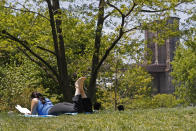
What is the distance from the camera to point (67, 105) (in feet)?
28.8

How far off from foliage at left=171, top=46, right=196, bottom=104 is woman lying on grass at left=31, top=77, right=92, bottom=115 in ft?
65.8

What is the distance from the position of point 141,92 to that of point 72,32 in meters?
8.21

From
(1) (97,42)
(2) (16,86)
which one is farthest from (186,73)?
(1) (97,42)

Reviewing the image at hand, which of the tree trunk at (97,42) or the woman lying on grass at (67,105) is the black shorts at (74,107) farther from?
the tree trunk at (97,42)

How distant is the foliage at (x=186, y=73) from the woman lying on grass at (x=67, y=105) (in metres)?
20.1

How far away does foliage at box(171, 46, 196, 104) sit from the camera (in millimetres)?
28109

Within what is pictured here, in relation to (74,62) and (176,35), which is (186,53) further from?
(176,35)

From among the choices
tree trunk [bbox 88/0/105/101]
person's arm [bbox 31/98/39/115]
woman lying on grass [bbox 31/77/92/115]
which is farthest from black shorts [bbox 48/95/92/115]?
tree trunk [bbox 88/0/105/101]

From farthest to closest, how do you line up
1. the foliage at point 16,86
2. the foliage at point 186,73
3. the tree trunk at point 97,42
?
the foliage at point 186,73 → the foliage at point 16,86 → the tree trunk at point 97,42

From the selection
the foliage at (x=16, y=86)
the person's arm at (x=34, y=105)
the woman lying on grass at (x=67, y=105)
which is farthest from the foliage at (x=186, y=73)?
the person's arm at (x=34, y=105)

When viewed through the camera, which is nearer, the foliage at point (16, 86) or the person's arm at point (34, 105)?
the person's arm at point (34, 105)

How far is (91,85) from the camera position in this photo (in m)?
12.9

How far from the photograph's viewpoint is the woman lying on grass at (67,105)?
8664 mm

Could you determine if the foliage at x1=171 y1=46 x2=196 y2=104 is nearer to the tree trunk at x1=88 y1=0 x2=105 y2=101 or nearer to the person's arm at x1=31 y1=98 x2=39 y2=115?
the tree trunk at x1=88 y1=0 x2=105 y2=101
